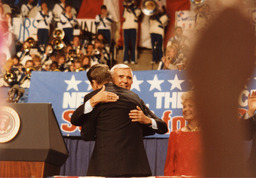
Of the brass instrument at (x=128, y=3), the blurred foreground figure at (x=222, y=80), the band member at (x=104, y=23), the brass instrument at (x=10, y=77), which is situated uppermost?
the brass instrument at (x=128, y=3)

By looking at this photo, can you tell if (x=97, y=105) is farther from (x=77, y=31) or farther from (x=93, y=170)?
(x=77, y=31)

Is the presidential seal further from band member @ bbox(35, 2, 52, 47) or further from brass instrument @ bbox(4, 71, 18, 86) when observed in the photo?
band member @ bbox(35, 2, 52, 47)

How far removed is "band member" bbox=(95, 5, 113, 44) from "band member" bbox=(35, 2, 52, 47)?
133 centimetres

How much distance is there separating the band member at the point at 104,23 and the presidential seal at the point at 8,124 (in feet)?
28.3

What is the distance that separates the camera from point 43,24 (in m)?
11.1

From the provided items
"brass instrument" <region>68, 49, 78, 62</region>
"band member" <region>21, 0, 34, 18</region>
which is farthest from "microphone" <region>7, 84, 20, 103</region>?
"band member" <region>21, 0, 34, 18</region>

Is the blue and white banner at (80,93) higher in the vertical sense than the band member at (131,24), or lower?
lower

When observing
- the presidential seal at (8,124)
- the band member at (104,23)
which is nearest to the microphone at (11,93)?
the band member at (104,23)

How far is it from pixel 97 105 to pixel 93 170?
41cm

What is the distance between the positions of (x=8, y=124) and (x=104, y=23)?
8888mm

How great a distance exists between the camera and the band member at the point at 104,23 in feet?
35.2

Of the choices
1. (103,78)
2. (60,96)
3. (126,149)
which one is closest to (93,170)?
(126,149)

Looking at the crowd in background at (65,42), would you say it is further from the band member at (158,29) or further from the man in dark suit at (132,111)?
the man in dark suit at (132,111)

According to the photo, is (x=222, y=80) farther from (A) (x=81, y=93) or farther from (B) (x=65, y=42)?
(B) (x=65, y=42)
